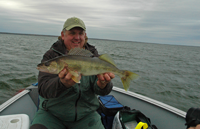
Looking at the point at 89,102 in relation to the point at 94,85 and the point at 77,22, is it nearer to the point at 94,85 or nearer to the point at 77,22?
the point at 94,85

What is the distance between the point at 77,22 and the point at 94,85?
157 centimetres

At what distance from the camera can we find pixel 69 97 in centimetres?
292

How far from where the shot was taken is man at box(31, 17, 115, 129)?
Result: 108 inches

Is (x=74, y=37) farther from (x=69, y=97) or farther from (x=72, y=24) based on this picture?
(x=69, y=97)

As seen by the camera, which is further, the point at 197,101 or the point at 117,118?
the point at 197,101

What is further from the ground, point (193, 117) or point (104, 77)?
point (104, 77)

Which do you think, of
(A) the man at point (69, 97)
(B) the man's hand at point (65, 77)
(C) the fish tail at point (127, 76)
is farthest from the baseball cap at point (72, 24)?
(C) the fish tail at point (127, 76)

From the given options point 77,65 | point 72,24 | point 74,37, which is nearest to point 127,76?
point 77,65

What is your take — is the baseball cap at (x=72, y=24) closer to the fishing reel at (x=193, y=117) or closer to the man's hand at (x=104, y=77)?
the man's hand at (x=104, y=77)

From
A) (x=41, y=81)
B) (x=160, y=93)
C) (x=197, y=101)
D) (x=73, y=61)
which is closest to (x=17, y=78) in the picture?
(x=41, y=81)

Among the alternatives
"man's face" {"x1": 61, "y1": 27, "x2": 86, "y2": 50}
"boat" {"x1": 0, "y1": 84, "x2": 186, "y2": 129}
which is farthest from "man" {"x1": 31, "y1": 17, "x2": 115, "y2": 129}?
"boat" {"x1": 0, "y1": 84, "x2": 186, "y2": 129}

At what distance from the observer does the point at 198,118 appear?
2176 mm

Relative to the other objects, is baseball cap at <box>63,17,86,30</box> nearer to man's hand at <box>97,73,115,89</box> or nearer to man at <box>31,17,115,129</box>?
man at <box>31,17,115,129</box>

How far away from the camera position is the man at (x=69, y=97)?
273 centimetres
